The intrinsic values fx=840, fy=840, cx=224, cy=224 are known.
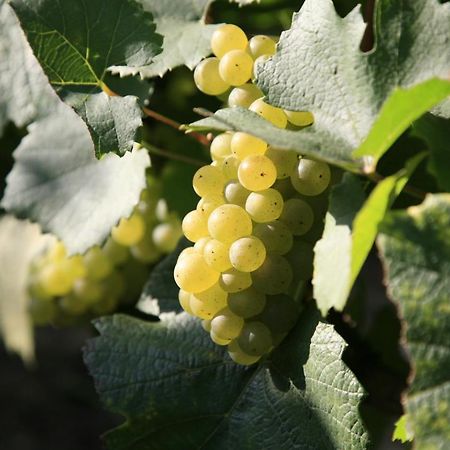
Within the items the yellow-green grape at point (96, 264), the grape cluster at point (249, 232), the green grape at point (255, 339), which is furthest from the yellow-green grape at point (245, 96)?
the yellow-green grape at point (96, 264)

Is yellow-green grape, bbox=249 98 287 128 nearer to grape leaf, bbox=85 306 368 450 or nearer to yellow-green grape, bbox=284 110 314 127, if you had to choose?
yellow-green grape, bbox=284 110 314 127

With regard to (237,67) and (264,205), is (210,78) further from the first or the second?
(264,205)

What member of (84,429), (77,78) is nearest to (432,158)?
(77,78)

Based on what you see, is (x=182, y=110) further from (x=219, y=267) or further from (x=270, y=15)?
(x=219, y=267)

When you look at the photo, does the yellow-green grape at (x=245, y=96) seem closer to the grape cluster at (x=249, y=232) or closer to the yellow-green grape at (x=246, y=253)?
the grape cluster at (x=249, y=232)

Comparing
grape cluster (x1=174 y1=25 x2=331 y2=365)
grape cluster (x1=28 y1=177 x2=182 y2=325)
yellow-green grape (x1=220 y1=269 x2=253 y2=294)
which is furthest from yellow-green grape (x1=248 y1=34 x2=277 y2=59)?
grape cluster (x1=28 y1=177 x2=182 y2=325)

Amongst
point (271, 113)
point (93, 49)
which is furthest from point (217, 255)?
point (93, 49)
